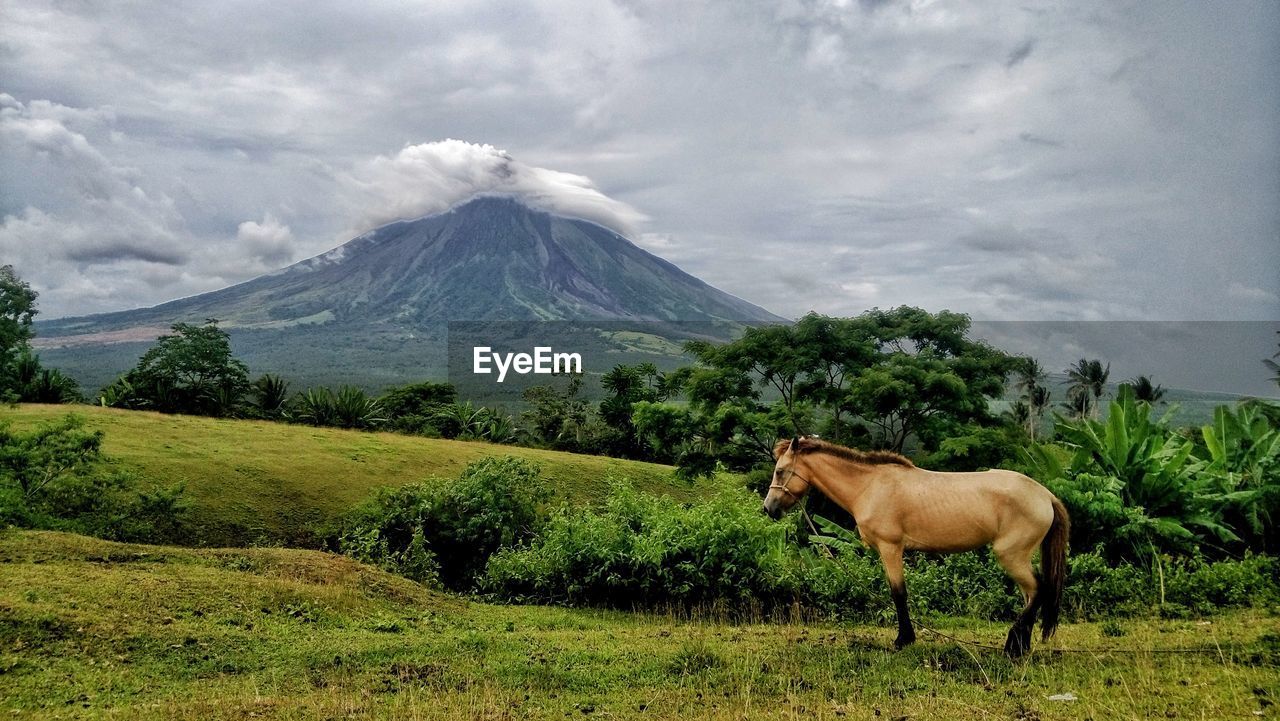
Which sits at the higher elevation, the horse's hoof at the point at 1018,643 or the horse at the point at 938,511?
the horse at the point at 938,511

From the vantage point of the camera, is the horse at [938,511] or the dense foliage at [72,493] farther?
the dense foliage at [72,493]

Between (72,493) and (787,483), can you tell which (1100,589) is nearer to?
(787,483)

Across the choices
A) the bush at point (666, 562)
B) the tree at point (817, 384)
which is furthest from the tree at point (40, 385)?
the bush at point (666, 562)

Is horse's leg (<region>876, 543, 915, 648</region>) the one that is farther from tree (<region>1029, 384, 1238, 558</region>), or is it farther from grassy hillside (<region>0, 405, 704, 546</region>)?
grassy hillside (<region>0, 405, 704, 546</region>)

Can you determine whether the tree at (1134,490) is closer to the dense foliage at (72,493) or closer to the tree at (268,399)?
the dense foliage at (72,493)

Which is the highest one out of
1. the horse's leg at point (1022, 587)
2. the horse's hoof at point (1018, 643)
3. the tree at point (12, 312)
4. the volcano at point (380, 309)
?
the volcano at point (380, 309)

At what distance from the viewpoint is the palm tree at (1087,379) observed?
56.5 metres

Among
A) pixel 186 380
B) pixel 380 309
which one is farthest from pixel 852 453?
pixel 380 309

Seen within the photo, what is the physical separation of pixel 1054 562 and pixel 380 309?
167564mm

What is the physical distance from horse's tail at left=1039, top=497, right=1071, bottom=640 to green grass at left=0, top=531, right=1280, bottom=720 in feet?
0.98

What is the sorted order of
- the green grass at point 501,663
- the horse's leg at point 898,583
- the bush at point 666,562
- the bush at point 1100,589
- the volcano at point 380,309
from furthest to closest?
the volcano at point 380,309 → the bush at point 666,562 → the bush at point 1100,589 → the horse's leg at point 898,583 → the green grass at point 501,663

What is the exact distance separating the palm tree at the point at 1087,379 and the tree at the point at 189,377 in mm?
55053

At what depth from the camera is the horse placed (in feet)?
16.5

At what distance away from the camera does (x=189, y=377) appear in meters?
29.1
